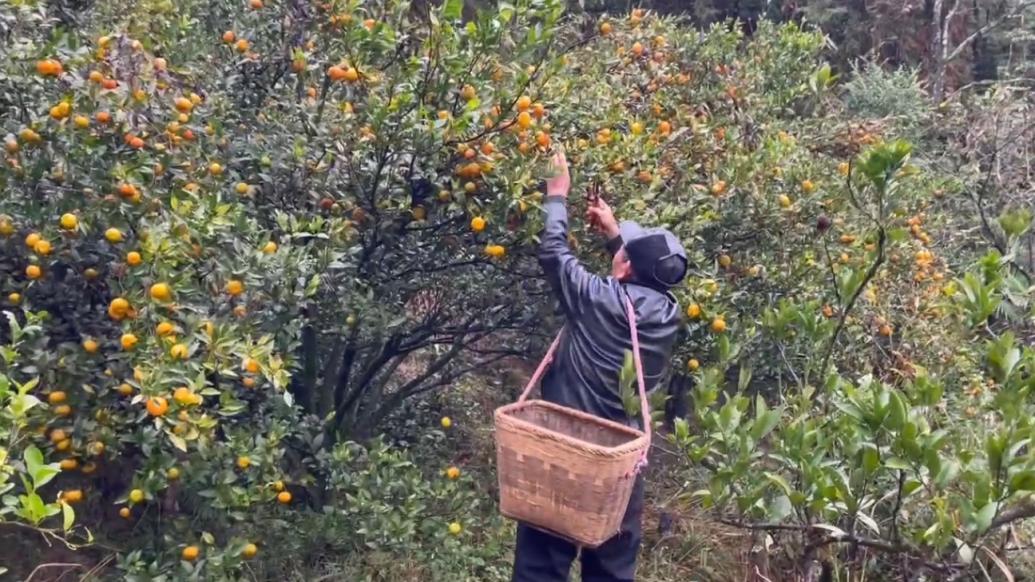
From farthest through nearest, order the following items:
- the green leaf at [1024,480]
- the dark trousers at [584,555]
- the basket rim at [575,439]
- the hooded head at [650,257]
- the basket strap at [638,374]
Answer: the dark trousers at [584,555]
the hooded head at [650,257]
the basket strap at [638,374]
the basket rim at [575,439]
the green leaf at [1024,480]

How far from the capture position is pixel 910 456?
2.32 metres

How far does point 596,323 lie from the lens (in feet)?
10.4

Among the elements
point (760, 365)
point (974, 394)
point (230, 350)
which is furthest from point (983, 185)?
point (230, 350)

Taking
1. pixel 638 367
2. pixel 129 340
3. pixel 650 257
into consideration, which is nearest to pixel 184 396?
pixel 129 340

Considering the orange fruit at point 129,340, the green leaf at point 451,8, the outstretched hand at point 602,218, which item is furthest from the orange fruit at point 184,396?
the outstretched hand at point 602,218

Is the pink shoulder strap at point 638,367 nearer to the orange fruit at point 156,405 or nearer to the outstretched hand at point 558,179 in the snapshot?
the outstretched hand at point 558,179

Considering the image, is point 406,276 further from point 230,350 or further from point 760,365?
point 760,365

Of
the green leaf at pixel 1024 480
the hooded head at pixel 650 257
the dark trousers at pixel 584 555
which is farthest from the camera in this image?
the dark trousers at pixel 584 555

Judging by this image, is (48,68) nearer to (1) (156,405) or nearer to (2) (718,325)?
(1) (156,405)

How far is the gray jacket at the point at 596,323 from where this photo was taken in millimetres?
3145

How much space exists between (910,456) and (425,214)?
1783 millimetres

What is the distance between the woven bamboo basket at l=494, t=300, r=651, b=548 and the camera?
2.81 m

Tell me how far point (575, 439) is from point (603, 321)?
0.42m

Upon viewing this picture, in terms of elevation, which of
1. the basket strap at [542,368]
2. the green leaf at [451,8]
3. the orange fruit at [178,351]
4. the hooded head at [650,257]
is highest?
the green leaf at [451,8]
